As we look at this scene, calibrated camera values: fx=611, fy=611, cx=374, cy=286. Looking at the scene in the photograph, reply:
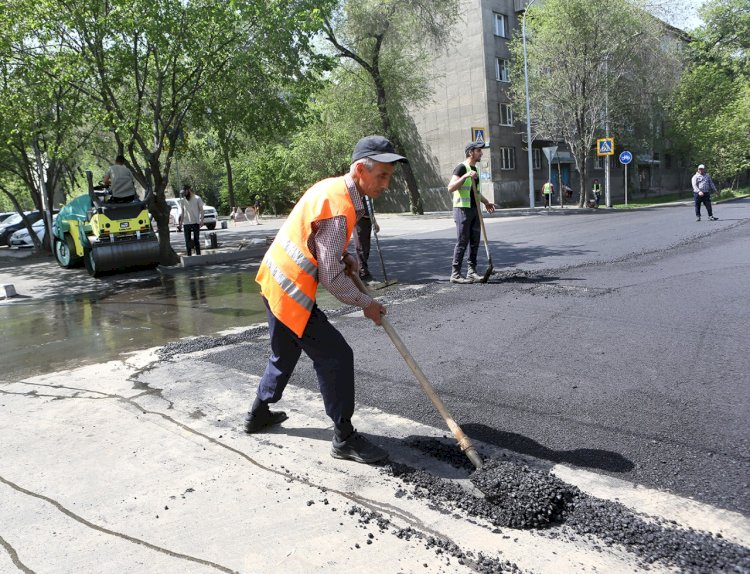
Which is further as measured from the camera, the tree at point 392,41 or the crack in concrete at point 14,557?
the tree at point 392,41

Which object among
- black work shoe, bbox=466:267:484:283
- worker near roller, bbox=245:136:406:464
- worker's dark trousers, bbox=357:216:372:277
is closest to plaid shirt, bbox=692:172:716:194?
black work shoe, bbox=466:267:484:283

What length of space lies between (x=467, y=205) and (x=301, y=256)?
543 centimetres

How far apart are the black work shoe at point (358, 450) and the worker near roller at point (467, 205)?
516 centimetres

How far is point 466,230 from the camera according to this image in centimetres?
845

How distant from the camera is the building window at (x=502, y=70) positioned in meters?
36.3

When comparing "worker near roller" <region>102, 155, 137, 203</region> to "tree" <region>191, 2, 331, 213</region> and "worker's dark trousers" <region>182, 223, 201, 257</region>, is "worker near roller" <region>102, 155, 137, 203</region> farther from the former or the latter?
"tree" <region>191, 2, 331, 213</region>

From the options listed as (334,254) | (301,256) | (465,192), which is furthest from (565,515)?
(465,192)

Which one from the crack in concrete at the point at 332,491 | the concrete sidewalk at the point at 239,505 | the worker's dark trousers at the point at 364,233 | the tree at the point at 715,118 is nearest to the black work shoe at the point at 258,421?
the concrete sidewalk at the point at 239,505

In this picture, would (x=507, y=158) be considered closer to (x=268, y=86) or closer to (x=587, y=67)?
(x=587, y=67)

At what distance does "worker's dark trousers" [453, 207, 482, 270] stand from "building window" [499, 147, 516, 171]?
29973 mm

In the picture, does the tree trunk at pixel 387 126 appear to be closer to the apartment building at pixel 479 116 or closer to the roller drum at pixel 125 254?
the apartment building at pixel 479 116

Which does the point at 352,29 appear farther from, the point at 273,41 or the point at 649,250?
the point at 649,250

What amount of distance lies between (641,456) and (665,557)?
2.96 ft

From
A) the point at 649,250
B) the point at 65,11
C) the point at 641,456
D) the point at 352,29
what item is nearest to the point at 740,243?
the point at 649,250
